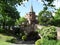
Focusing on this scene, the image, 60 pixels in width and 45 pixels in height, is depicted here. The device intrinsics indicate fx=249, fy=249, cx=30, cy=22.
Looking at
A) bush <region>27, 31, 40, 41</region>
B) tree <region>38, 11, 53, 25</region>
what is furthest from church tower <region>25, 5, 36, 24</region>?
bush <region>27, 31, 40, 41</region>

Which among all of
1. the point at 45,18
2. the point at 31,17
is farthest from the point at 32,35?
the point at 31,17

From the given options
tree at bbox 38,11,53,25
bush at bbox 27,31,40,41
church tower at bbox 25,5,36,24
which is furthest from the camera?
church tower at bbox 25,5,36,24

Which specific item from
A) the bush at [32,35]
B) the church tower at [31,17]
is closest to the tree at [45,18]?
the church tower at [31,17]

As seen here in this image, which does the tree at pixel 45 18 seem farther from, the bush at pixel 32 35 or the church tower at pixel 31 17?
the bush at pixel 32 35

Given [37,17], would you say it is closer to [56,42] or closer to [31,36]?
[31,36]

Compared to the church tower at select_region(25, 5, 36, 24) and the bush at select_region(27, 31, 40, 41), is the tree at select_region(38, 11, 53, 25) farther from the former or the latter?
the bush at select_region(27, 31, 40, 41)

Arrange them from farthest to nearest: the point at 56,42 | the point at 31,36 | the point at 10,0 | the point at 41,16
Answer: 1. the point at 41,16
2. the point at 31,36
3. the point at 56,42
4. the point at 10,0

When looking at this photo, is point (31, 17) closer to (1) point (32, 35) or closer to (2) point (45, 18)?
(2) point (45, 18)

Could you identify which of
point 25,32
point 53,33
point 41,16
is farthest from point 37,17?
point 53,33

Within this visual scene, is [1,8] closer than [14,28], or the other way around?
[1,8]

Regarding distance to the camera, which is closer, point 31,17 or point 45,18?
point 45,18

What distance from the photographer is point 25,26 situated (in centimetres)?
5325

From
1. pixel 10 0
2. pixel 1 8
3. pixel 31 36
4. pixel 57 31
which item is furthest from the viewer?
pixel 31 36

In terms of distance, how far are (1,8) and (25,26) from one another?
31.0m
